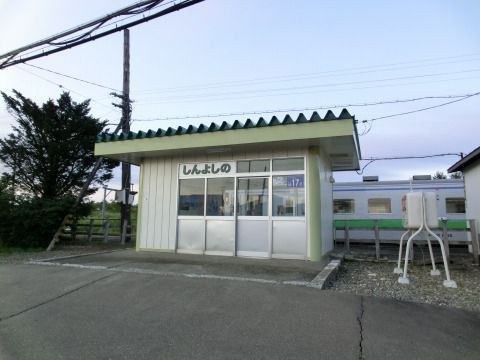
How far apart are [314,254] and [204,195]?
10.7ft

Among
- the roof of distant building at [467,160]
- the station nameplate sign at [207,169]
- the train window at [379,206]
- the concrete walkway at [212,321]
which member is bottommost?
the concrete walkway at [212,321]

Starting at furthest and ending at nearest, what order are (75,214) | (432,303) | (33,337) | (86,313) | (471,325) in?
(75,214), (432,303), (86,313), (471,325), (33,337)

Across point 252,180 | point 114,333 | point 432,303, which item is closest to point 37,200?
point 252,180

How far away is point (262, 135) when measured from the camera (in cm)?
797

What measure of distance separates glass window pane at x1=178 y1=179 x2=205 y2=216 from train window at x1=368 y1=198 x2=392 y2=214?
8524mm

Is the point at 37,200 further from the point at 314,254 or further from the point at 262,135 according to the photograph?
the point at 314,254

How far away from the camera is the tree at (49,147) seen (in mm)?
14219

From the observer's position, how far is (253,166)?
8867mm

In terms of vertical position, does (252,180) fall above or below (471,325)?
above

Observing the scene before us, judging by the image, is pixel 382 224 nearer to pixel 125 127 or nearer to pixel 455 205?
pixel 455 205

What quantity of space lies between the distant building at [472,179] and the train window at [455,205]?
7.52 feet

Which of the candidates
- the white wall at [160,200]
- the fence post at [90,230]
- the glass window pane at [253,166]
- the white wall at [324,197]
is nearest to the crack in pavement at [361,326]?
the white wall at [324,197]

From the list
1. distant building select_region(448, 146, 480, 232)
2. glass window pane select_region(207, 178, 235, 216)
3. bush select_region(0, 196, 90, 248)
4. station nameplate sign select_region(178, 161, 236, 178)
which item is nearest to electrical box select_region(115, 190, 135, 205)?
bush select_region(0, 196, 90, 248)

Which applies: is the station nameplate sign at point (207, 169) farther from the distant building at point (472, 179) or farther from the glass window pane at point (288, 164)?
the distant building at point (472, 179)
